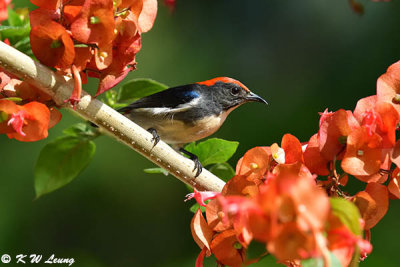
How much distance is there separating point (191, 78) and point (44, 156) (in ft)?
10.3

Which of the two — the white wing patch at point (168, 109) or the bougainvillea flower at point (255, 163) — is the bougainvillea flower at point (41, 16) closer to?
the bougainvillea flower at point (255, 163)

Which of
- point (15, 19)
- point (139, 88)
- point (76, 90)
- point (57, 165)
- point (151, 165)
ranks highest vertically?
point (76, 90)

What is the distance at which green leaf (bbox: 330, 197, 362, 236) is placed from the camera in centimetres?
70

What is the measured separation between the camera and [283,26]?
260 inches

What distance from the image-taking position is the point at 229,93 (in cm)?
293

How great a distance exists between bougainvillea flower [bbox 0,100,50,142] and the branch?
0.04 meters

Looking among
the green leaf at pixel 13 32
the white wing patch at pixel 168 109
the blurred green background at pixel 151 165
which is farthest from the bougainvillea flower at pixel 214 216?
the blurred green background at pixel 151 165

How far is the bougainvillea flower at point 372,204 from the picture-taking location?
94 centimetres

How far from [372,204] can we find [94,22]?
61cm

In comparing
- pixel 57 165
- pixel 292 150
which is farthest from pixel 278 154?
pixel 57 165

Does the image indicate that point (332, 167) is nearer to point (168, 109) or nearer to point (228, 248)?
point (228, 248)

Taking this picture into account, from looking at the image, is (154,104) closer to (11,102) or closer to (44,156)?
(44,156)

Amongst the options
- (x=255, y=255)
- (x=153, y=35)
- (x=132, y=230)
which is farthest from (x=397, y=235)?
(x=255, y=255)

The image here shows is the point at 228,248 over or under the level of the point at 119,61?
under
